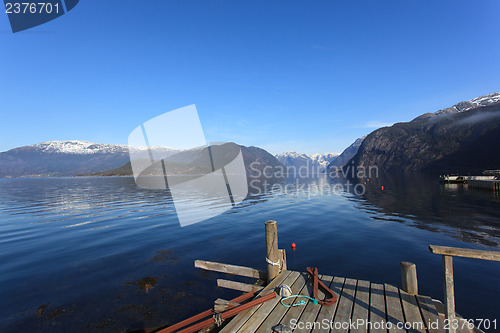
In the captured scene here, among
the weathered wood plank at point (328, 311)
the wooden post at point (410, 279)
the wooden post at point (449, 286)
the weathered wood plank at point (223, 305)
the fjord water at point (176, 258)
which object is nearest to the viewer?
the wooden post at point (449, 286)

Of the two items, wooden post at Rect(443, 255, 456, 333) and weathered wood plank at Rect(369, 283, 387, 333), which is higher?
wooden post at Rect(443, 255, 456, 333)

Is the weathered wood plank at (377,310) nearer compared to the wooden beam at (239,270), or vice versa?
the weathered wood plank at (377,310)

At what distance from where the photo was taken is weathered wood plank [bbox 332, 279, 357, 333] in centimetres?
631

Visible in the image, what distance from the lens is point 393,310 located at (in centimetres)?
698

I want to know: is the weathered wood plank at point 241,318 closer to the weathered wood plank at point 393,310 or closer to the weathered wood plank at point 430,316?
the weathered wood plank at point 393,310

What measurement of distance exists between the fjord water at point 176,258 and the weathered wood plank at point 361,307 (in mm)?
4765

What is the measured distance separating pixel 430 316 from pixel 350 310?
2190 millimetres

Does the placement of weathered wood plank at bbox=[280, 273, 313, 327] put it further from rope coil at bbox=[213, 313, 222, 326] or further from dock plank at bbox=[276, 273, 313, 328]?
rope coil at bbox=[213, 313, 222, 326]

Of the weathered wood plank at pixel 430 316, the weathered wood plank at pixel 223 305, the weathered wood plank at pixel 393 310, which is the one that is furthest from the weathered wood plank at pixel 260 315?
the weathered wood plank at pixel 430 316

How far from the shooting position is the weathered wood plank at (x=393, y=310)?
246 inches

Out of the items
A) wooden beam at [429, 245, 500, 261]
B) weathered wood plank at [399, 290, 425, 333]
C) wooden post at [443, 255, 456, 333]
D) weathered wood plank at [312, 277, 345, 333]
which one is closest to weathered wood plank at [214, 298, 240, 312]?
weathered wood plank at [312, 277, 345, 333]

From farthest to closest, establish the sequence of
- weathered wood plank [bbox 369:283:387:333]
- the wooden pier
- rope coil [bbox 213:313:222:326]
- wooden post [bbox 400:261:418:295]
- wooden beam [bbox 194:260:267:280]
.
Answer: wooden beam [bbox 194:260:267:280], wooden post [bbox 400:261:418:295], rope coil [bbox 213:313:222:326], weathered wood plank [bbox 369:283:387:333], the wooden pier

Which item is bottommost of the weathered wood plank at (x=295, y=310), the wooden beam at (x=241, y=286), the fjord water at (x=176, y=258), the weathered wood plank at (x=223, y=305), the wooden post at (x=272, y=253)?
the fjord water at (x=176, y=258)

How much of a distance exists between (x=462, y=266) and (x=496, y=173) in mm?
87413
